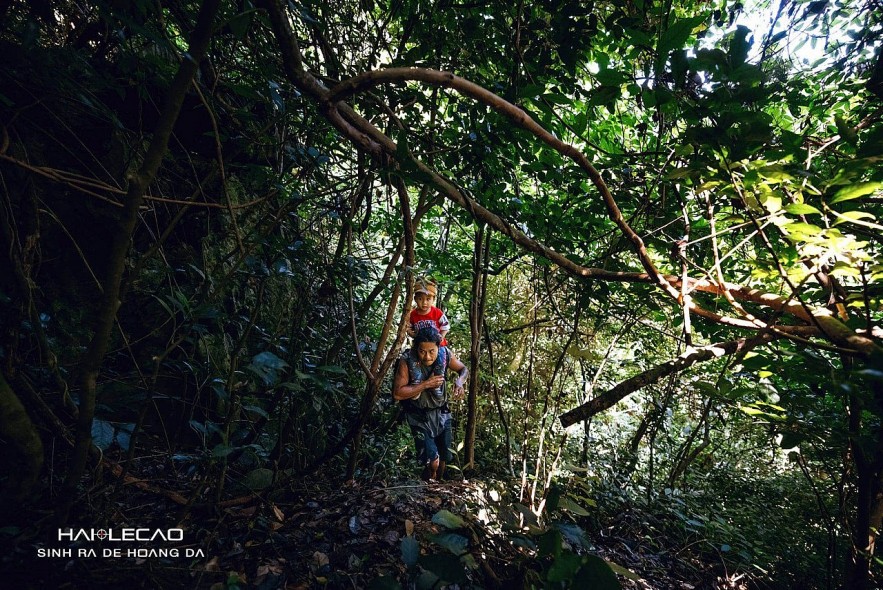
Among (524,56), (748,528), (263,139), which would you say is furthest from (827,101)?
(263,139)

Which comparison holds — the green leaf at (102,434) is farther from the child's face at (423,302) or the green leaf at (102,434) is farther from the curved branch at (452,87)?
the child's face at (423,302)

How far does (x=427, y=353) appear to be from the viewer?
3523 mm

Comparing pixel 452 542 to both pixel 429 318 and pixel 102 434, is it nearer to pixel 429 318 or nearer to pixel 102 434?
pixel 102 434

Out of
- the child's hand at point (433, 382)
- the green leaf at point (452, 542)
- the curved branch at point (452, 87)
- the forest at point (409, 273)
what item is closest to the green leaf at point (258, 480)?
the forest at point (409, 273)

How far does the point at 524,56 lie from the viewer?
209 centimetres

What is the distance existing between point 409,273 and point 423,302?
131 cm

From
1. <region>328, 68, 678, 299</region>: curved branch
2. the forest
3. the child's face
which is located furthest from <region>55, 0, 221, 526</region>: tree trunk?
the child's face

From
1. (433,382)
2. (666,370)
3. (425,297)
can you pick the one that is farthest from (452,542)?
(425,297)

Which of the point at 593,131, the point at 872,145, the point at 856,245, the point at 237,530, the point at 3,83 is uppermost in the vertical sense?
the point at 593,131

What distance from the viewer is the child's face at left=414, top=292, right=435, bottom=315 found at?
3848 millimetres

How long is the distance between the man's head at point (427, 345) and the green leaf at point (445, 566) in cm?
231

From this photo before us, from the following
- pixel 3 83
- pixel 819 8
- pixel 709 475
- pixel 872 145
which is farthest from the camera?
pixel 709 475

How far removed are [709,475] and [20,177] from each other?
22.9ft

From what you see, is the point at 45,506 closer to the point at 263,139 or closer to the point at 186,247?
the point at 186,247
